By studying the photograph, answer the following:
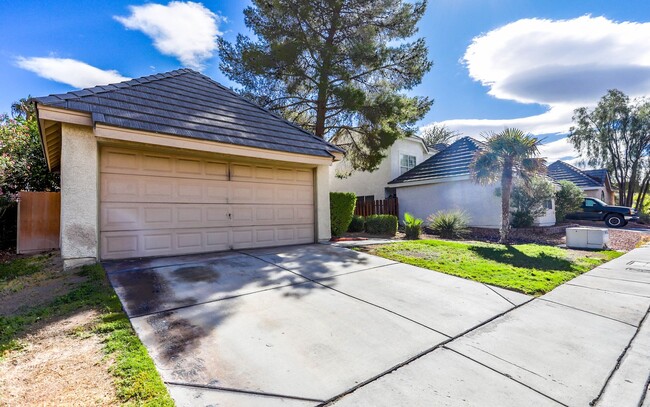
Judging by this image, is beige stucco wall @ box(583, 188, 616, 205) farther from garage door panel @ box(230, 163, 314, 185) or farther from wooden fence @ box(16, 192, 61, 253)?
wooden fence @ box(16, 192, 61, 253)

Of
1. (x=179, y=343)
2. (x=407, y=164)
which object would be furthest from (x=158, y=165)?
(x=407, y=164)

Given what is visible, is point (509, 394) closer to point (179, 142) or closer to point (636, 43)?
point (179, 142)

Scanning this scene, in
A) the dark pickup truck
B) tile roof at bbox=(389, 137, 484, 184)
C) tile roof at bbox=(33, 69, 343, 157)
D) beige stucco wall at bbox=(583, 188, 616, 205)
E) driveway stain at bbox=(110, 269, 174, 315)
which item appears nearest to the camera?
driveway stain at bbox=(110, 269, 174, 315)

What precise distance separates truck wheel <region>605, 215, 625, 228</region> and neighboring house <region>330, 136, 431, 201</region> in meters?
12.0

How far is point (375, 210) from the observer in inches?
668

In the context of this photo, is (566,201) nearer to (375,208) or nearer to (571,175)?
(571,175)

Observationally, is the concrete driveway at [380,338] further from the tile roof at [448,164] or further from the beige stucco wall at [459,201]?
the tile roof at [448,164]

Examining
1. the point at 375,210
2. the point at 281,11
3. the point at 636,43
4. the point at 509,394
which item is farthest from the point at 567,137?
the point at 509,394

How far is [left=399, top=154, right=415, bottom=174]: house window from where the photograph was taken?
2003 cm

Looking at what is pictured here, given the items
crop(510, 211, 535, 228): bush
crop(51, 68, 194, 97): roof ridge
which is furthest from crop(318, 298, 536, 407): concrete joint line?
crop(510, 211, 535, 228): bush

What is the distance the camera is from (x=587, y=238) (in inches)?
387

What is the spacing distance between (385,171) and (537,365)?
17.5 m

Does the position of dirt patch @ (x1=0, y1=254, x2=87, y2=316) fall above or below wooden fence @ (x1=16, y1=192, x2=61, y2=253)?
below

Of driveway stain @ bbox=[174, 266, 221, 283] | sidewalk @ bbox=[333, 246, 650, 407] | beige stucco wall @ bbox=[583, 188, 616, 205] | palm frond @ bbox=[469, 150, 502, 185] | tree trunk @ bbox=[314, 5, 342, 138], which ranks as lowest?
sidewalk @ bbox=[333, 246, 650, 407]
